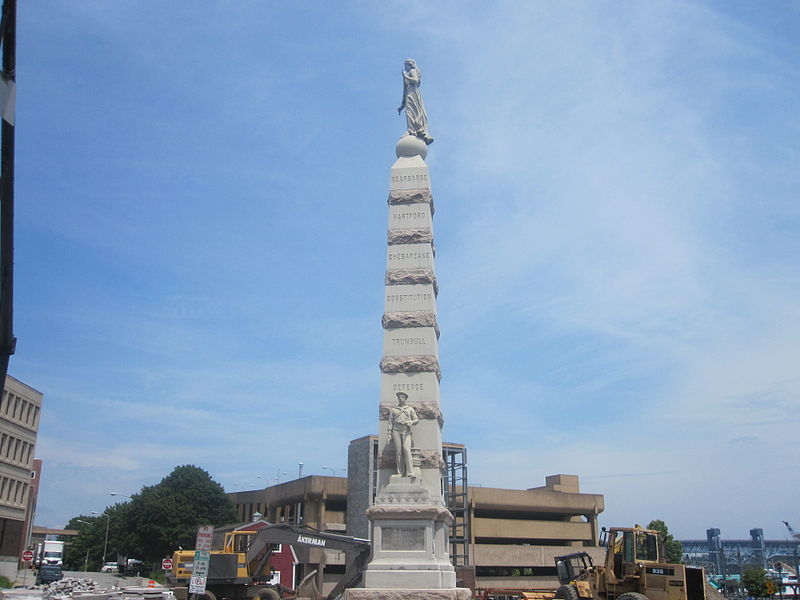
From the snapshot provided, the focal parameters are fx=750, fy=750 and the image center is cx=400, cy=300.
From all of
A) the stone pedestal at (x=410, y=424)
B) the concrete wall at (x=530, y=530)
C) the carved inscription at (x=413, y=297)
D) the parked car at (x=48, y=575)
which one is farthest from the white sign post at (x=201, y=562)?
the concrete wall at (x=530, y=530)

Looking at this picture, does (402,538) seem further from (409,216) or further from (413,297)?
(409,216)

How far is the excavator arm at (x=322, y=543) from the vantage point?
19812 mm

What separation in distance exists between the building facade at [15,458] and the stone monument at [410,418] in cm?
3895

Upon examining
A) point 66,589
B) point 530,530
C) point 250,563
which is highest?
point 530,530

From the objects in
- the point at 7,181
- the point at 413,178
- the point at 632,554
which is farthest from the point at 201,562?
Result: the point at 632,554

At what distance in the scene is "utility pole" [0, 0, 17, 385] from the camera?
471 inches

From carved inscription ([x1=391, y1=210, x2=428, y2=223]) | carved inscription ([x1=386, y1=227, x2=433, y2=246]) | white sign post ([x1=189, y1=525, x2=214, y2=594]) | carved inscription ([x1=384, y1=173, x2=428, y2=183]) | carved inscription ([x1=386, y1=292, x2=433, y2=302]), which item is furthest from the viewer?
carved inscription ([x1=384, y1=173, x2=428, y2=183])

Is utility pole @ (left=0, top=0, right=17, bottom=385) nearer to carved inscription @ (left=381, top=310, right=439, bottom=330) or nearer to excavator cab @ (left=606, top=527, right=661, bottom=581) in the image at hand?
carved inscription @ (left=381, top=310, right=439, bottom=330)

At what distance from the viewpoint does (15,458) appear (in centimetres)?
5181

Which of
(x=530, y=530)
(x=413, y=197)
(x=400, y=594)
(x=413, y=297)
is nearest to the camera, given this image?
(x=400, y=594)

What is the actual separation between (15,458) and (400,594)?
44140mm

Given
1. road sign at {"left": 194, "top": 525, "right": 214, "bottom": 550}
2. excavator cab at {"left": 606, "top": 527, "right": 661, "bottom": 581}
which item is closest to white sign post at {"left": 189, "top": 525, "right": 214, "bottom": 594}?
road sign at {"left": 194, "top": 525, "right": 214, "bottom": 550}

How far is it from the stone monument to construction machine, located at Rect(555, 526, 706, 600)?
5.87m

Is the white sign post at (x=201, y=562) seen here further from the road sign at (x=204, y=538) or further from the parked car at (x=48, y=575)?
the parked car at (x=48, y=575)
